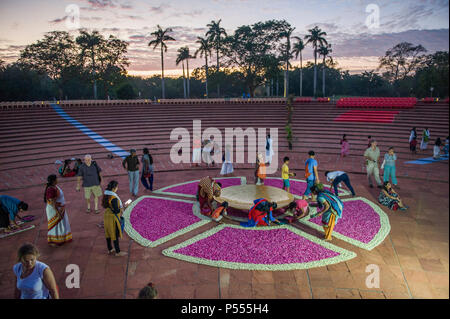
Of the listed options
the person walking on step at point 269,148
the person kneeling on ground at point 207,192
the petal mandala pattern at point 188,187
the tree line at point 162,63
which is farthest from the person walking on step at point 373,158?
the tree line at point 162,63

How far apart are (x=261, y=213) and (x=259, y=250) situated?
1.15 meters

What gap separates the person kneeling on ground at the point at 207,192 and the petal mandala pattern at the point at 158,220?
0.38 meters

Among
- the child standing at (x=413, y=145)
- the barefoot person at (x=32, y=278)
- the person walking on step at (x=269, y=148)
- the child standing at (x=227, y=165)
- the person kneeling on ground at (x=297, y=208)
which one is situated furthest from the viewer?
the child standing at (x=413, y=145)

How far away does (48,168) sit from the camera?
46.2 feet

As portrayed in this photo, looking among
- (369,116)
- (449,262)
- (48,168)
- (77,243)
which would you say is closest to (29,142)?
(48,168)

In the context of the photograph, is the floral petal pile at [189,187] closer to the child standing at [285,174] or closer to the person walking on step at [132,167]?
the person walking on step at [132,167]

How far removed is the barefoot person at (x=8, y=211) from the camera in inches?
284

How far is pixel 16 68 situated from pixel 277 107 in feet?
99.1

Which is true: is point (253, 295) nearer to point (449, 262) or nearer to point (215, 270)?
point (215, 270)

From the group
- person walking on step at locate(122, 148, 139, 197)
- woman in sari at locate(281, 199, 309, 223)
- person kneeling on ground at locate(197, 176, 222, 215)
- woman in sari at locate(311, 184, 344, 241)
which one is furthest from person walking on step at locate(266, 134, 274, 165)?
woman in sari at locate(311, 184, 344, 241)

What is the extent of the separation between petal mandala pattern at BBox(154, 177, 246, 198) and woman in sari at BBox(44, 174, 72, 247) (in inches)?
154

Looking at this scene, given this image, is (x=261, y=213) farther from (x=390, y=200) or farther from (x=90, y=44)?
(x=90, y=44)

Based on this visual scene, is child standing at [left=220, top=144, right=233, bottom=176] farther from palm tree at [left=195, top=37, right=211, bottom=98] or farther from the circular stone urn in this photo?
palm tree at [left=195, top=37, right=211, bottom=98]

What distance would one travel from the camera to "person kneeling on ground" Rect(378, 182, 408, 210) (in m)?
8.46
